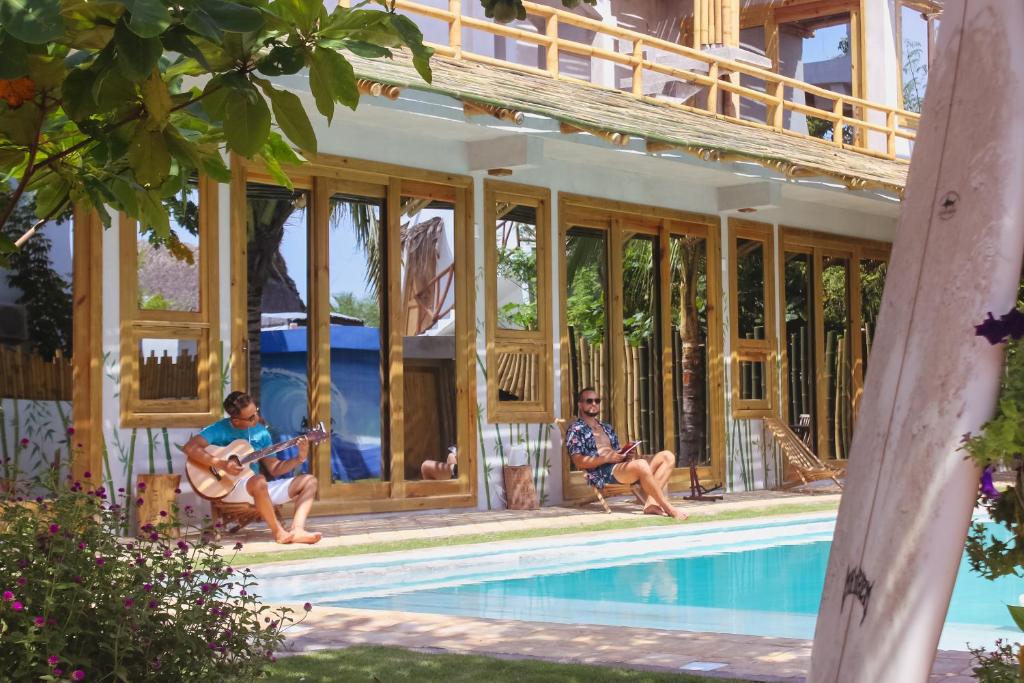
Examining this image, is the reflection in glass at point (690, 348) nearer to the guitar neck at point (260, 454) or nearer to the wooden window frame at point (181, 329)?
the wooden window frame at point (181, 329)

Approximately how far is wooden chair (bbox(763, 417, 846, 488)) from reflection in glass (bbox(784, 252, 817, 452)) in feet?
2.49

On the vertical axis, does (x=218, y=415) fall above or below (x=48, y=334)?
below

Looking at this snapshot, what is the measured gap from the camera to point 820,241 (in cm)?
1445

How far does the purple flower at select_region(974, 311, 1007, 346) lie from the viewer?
1900mm

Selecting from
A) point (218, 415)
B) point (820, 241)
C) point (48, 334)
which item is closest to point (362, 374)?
point (218, 415)

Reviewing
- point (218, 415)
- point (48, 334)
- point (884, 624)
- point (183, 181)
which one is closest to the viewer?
point (884, 624)

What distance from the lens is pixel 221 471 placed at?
846 centimetres

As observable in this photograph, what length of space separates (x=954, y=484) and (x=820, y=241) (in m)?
12.9

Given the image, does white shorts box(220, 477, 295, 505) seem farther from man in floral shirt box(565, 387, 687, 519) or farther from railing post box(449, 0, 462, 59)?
railing post box(449, 0, 462, 59)

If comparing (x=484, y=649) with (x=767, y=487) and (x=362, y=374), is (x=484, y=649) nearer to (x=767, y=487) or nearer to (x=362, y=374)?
(x=362, y=374)

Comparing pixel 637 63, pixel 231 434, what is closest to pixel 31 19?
pixel 231 434

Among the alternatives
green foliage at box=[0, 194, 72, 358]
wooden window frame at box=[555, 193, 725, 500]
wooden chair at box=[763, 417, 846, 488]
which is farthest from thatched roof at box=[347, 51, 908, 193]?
green foliage at box=[0, 194, 72, 358]

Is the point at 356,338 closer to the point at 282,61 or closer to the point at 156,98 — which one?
the point at 156,98

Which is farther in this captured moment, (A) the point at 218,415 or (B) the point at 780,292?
(B) the point at 780,292
